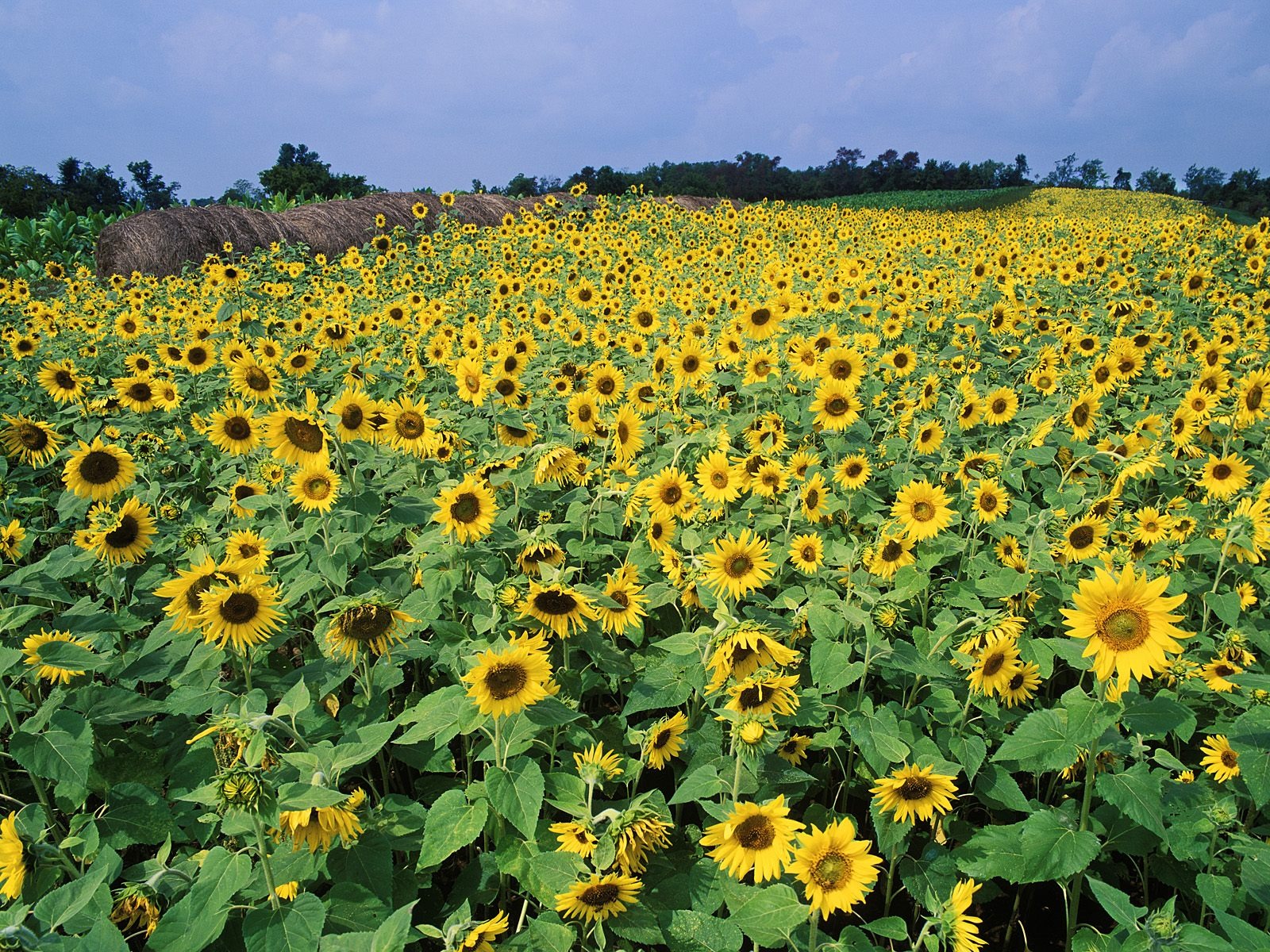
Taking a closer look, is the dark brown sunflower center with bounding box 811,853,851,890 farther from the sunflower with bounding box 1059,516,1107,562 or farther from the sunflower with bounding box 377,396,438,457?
the sunflower with bounding box 377,396,438,457

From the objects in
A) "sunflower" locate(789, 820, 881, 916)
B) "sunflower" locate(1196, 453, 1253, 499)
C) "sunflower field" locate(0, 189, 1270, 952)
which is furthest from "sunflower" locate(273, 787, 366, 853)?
"sunflower" locate(1196, 453, 1253, 499)

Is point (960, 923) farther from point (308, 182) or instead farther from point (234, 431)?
point (308, 182)

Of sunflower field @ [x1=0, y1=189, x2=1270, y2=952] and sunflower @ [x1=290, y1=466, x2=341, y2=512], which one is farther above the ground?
sunflower @ [x1=290, y1=466, x2=341, y2=512]

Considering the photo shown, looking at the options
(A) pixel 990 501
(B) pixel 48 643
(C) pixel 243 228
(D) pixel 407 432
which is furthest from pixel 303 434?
(C) pixel 243 228

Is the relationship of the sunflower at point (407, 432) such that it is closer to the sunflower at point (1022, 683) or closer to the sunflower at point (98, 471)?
the sunflower at point (98, 471)

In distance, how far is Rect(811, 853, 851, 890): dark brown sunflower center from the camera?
1863 millimetres

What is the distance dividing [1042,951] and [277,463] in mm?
4171

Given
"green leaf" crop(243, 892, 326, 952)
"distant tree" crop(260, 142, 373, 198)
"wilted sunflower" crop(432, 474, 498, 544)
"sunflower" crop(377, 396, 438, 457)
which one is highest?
"distant tree" crop(260, 142, 373, 198)

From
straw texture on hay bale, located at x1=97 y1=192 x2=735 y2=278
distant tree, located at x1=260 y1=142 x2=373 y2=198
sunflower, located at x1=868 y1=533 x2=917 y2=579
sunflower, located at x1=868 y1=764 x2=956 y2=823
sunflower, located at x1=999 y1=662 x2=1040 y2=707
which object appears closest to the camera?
sunflower, located at x1=868 y1=764 x2=956 y2=823

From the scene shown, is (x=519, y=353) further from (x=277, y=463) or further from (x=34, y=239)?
(x=34, y=239)

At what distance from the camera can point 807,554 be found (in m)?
3.37

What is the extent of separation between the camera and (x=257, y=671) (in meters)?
2.82

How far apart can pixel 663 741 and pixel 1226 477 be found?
391 cm

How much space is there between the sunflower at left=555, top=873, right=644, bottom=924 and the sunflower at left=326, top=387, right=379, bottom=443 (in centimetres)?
251
